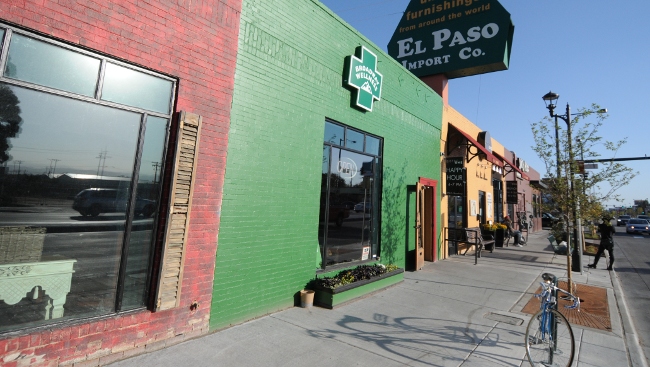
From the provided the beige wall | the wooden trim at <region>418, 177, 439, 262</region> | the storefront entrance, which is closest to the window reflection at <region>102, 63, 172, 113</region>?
the storefront entrance

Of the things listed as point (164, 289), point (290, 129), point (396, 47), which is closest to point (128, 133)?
point (164, 289)

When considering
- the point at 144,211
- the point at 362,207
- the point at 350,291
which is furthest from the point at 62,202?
the point at 362,207

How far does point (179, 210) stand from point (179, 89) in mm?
1607

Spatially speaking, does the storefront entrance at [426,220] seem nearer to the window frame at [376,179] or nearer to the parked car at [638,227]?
the window frame at [376,179]

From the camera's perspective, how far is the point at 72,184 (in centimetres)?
364

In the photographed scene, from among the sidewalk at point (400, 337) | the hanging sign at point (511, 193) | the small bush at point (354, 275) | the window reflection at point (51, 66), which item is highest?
the hanging sign at point (511, 193)

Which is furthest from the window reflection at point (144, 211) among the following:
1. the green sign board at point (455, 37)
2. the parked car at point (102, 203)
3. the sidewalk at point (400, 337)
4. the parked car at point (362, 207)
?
the green sign board at point (455, 37)

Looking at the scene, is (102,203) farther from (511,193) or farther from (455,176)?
(511,193)

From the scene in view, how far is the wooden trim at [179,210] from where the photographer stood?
4.09 metres

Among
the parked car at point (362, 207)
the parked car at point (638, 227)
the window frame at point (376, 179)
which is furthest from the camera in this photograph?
the parked car at point (638, 227)

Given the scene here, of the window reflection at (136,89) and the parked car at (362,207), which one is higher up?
the window reflection at (136,89)

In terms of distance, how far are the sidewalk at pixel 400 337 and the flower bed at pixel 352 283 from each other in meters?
0.18

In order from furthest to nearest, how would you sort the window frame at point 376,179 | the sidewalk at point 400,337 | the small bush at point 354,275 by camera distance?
1. the window frame at point 376,179
2. the small bush at point 354,275
3. the sidewalk at point 400,337

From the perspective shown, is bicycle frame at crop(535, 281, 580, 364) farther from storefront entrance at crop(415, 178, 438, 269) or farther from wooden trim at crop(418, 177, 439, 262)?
wooden trim at crop(418, 177, 439, 262)
